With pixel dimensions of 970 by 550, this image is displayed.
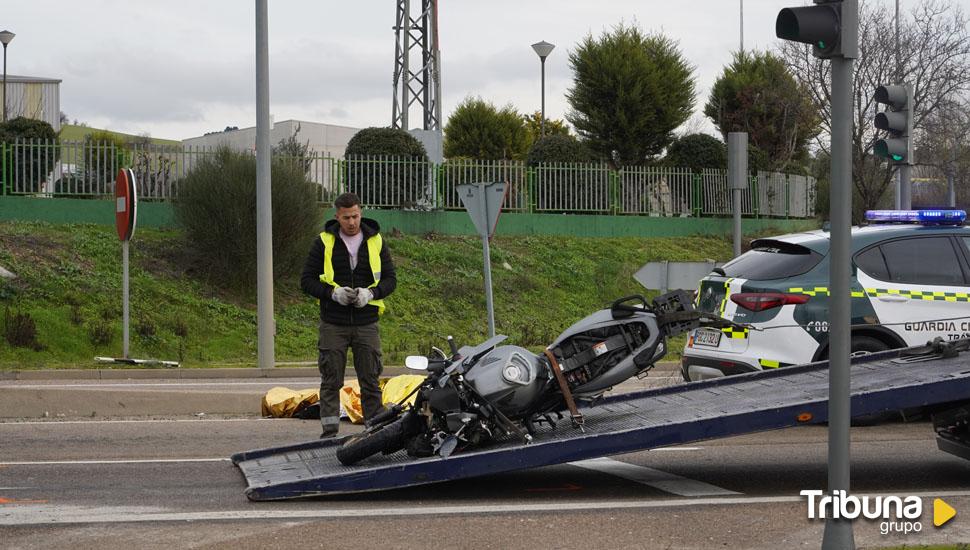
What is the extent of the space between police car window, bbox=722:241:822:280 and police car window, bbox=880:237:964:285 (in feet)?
2.22

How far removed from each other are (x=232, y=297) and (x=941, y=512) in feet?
56.4

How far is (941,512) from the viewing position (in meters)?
6.71

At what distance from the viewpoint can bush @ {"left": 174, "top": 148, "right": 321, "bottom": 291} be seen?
22328mm

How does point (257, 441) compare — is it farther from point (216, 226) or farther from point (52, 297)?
point (216, 226)

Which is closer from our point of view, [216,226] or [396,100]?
[216,226]

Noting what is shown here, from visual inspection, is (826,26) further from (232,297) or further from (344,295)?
(232,297)

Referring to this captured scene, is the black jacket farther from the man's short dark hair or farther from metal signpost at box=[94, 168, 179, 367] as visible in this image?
metal signpost at box=[94, 168, 179, 367]

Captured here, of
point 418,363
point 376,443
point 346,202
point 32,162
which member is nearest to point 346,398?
point 346,202

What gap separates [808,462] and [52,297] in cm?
1470

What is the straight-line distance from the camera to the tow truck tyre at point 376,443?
733cm

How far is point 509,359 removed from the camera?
23.8 ft

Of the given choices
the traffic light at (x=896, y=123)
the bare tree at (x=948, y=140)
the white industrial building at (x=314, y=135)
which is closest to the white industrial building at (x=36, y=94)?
the white industrial building at (x=314, y=135)

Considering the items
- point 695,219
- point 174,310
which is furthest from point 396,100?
point 174,310

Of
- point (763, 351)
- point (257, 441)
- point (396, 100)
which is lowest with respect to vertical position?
point (257, 441)
